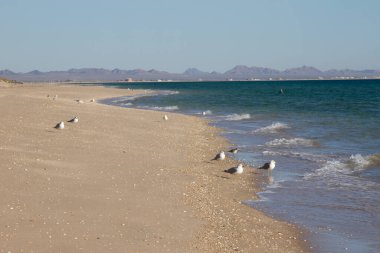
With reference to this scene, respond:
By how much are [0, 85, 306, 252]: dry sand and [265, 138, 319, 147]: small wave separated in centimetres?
492

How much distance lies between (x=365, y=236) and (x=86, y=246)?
5.82 meters

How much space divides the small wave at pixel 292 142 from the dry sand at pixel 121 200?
492 cm

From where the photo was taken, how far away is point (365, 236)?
11148 millimetres

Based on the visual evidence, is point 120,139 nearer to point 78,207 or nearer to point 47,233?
point 78,207

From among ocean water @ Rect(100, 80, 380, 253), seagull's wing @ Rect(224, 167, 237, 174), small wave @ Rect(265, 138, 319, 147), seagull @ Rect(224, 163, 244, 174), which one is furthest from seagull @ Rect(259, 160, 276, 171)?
small wave @ Rect(265, 138, 319, 147)

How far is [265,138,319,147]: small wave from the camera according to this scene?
2510 centimetres

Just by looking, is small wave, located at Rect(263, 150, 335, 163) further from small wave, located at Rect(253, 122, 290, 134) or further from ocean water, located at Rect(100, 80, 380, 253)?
small wave, located at Rect(253, 122, 290, 134)

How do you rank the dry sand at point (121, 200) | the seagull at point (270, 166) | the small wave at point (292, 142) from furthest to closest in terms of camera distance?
the small wave at point (292, 142) < the seagull at point (270, 166) < the dry sand at point (121, 200)

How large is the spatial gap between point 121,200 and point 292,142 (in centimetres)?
1508

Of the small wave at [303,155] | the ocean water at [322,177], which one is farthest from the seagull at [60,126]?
the small wave at [303,155]

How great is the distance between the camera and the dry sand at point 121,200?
9.62 m

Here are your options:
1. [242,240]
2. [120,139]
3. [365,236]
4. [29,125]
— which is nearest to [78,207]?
[242,240]

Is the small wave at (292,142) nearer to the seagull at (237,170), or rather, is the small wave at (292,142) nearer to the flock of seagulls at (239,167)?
the flock of seagulls at (239,167)

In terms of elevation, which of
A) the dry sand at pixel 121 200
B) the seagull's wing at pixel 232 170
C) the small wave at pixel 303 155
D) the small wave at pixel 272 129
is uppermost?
the dry sand at pixel 121 200
